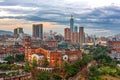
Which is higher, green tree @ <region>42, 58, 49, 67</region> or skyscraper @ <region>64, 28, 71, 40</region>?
skyscraper @ <region>64, 28, 71, 40</region>

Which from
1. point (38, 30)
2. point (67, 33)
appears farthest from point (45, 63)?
point (38, 30)

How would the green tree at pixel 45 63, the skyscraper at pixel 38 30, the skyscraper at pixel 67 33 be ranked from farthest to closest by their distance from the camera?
the skyscraper at pixel 38 30 < the skyscraper at pixel 67 33 < the green tree at pixel 45 63

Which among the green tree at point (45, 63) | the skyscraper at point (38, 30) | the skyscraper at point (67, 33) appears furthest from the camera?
the skyscraper at point (38, 30)

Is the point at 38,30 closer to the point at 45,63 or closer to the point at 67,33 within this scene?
the point at 67,33

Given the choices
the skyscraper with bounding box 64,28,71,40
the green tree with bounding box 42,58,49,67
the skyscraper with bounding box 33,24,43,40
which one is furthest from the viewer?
the skyscraper with bounding box 33,24,43,40

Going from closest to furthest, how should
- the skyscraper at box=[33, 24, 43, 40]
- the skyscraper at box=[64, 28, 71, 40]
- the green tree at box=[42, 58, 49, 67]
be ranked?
the green tree at box=[42, 58, 49, 67]
the skyscraper at box=[64, 28, 71, 40]
the skyscraper at box=[33, 24, 43, 40]

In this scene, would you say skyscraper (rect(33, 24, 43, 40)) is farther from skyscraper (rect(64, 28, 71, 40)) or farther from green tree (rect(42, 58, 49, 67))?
green tree (rect(42, 58, 49, 67))

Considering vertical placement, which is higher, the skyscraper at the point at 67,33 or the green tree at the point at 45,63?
the skyscraper at the point at 67,33

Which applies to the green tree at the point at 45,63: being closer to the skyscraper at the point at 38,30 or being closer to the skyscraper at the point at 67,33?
the skyscraper at the point at 67,33

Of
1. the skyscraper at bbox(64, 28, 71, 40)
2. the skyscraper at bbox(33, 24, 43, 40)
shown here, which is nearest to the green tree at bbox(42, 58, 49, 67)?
the skyscraper at bbox(64, 28, 71, 40)

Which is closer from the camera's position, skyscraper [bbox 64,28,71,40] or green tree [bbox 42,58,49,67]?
green tree [bbox 42,58,49,67]

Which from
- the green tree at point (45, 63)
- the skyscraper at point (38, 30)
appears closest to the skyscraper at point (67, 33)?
the skyscraper at point (38, 30)
